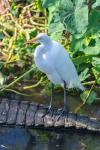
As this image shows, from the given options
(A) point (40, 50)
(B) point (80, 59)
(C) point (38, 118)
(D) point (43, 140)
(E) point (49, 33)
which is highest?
(E) point (49, 33)

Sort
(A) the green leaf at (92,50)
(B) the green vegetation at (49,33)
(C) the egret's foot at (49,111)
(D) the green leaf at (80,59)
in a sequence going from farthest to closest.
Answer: (D) the green leaf at (80,59) < (A) the green leaf at (92,50) < (C) the egret's foot at (49,111) < (B) the green vegetation at (49,33)

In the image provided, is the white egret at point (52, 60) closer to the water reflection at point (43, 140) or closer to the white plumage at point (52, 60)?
the white plumage at point (52, 60)

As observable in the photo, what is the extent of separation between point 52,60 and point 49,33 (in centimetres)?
112

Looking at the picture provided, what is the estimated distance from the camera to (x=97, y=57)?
5160mm

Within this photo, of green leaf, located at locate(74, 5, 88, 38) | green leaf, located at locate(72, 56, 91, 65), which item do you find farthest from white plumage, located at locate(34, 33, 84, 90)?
green leaf, located at locate(72, 56, 91, 65)

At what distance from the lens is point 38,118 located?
4625mm

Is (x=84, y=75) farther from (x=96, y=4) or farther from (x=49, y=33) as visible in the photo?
(x=96, y=4)

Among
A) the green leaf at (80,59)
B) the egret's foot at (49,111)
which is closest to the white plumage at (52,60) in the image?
the egret's foot at (49,111)

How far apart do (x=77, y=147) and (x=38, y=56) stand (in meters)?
0.79

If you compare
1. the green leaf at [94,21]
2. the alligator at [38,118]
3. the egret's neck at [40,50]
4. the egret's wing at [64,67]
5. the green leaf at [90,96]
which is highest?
the green leaf at [94,21]

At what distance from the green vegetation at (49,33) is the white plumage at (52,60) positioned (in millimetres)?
117

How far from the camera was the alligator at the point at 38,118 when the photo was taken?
452cm

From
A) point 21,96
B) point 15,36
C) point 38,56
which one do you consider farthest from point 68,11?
point 15,36

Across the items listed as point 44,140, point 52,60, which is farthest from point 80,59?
point 44,140
